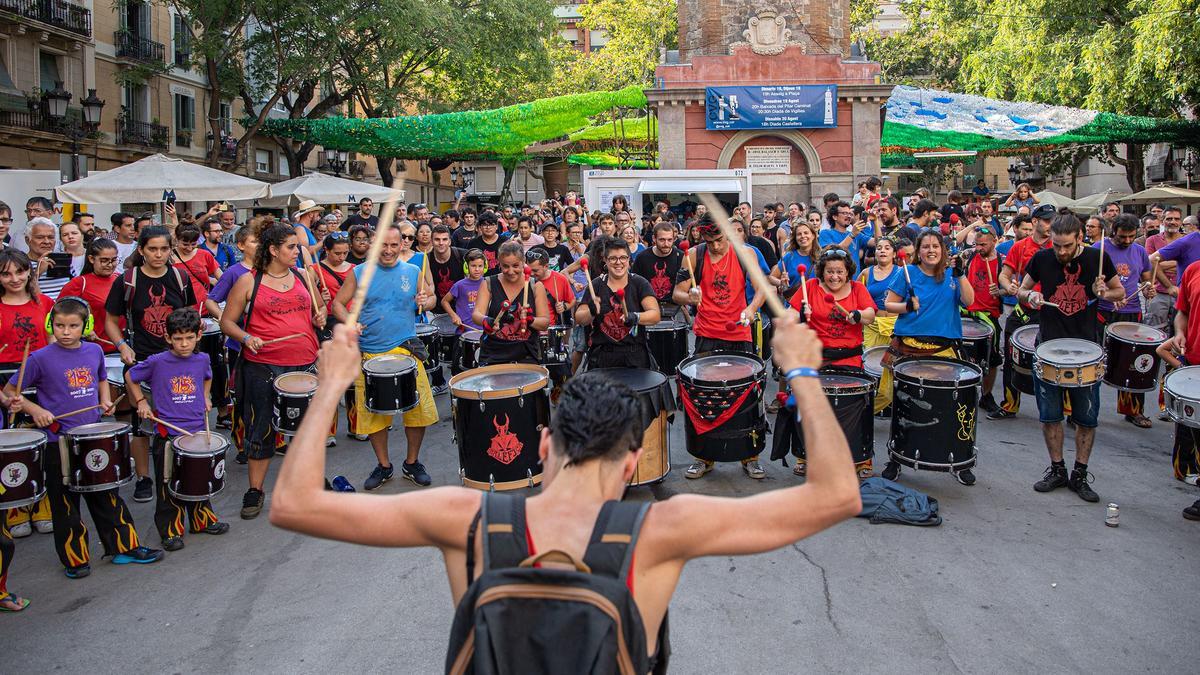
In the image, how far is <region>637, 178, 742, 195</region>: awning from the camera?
2102 cm

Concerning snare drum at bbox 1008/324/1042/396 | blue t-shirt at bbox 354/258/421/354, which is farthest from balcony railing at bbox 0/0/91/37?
Result: snare drum at bbox 1008/324/1042/396

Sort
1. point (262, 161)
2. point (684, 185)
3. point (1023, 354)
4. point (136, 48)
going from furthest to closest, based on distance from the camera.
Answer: point (262, 161)
point (136, 48)
point (684, 185)
point (1023, 354)

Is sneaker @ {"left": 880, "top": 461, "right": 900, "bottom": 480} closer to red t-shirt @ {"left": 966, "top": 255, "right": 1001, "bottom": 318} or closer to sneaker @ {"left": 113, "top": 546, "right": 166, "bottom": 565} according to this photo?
red t-shirt @ {"left": 966, "top": 255, "right": 1001, "bottom": 318}

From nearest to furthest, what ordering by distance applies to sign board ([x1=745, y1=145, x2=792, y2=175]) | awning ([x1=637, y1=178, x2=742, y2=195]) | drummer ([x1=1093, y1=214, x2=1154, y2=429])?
drummer ([x1=1093, y1=214, x2=1154, y2=429])
awning ([x1=637, y1=178, x2=742, y2=195])
sign board ([x1=745, y1=145, x2=792, y2=175])

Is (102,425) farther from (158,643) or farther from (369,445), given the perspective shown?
(369,445)

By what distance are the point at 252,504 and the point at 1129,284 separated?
26.7ft

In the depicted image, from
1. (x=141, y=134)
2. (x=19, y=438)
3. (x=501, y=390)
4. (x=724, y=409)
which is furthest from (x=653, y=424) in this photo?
(x=141, y=134)

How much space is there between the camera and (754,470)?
7.43m

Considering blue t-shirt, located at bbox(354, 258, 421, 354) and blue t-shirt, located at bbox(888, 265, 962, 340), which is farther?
blue t-shirt, located at bbox(888, 265, 962, 340)

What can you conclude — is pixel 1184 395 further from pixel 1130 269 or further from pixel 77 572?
pixel 77 572

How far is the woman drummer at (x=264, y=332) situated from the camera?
6.68 m

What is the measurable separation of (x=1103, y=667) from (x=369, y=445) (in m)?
6.26

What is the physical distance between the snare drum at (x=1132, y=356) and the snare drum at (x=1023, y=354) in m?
0.60

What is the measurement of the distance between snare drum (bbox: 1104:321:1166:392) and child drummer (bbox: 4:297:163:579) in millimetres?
7270
